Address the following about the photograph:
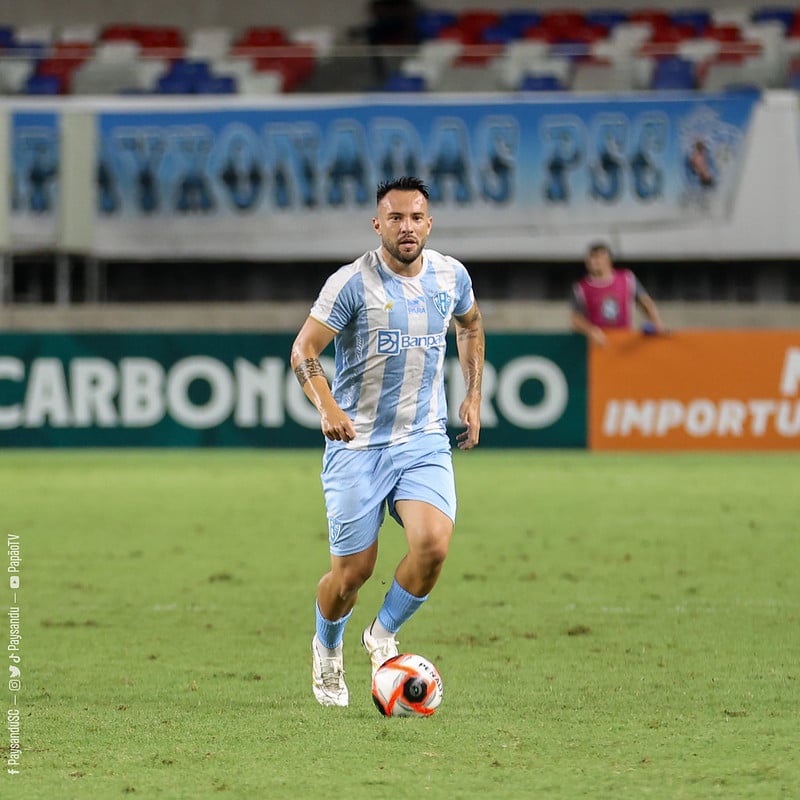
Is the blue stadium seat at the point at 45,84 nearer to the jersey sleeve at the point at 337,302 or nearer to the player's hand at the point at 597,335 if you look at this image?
the player's hand at the point at 597,335

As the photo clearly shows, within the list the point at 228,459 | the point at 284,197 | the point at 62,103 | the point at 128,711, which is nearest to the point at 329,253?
the point at 284,197

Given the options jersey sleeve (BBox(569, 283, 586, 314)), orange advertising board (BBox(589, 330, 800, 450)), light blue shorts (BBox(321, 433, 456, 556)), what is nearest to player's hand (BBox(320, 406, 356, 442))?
light blue shorts (BBox(321, 433, 456, 556))

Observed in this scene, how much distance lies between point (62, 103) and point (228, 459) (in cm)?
786

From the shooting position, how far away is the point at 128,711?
6305 millimetres

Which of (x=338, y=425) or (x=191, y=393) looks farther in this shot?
(x=191, y=393)

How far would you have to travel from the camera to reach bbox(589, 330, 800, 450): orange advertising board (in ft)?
61.0

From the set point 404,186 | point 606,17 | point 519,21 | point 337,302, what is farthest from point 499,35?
point 337,302

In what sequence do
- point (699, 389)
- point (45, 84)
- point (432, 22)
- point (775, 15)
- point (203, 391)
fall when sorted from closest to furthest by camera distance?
point (699, 389) → point (203, 391) → point (45, 84) → point (775, 15) → point (432, 22)

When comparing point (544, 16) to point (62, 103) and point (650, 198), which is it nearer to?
point (650, 198)

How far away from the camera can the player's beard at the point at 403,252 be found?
21.2 feet

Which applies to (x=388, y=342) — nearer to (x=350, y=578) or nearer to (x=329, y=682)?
(x=350, y=578)

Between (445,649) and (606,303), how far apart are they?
11.0 m

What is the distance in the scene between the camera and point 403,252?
645 cm

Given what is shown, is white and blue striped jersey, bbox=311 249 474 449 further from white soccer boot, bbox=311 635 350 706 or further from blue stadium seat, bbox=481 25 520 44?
blue stadium seat, bbox=481 25 520 44
